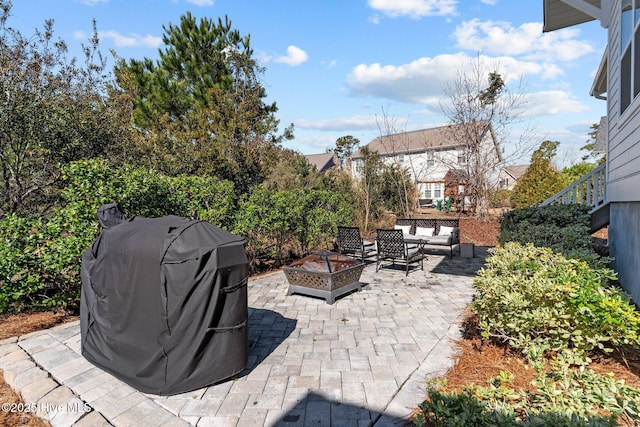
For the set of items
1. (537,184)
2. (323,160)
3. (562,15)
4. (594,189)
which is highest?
(323,160)

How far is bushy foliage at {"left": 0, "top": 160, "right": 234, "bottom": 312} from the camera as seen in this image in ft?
12.3

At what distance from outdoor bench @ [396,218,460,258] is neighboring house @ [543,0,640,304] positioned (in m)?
3.16

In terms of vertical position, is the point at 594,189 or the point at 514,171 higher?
the point at 514,171

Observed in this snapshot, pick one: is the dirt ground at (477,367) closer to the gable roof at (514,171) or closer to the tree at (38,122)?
the tree at (38,122)

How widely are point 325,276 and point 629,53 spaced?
6.01 metres

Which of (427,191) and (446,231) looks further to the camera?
(427,191)

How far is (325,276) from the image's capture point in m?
5.19

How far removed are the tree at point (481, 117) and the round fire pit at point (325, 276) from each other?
10.6m


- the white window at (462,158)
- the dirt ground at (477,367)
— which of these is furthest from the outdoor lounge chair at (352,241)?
the white window at (462,158)

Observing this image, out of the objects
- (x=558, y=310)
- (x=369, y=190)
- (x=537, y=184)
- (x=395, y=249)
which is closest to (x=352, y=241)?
(x=395, y=249)

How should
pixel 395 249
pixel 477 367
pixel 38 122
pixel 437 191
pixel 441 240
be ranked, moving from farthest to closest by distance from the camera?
pixel 437 191 < pixel 441 240 < pixel 395 249 < pixel 38 122 < pixel 477 367

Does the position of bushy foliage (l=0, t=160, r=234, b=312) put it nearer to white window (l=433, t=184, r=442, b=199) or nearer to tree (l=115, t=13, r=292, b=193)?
tree (l=115, t=13, r=292, b=193)

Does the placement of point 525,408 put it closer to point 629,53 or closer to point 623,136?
point 623,136

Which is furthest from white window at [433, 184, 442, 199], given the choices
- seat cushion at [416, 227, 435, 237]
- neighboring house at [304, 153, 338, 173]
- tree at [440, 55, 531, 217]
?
seat cushion at [416, 227, 435, 237]
